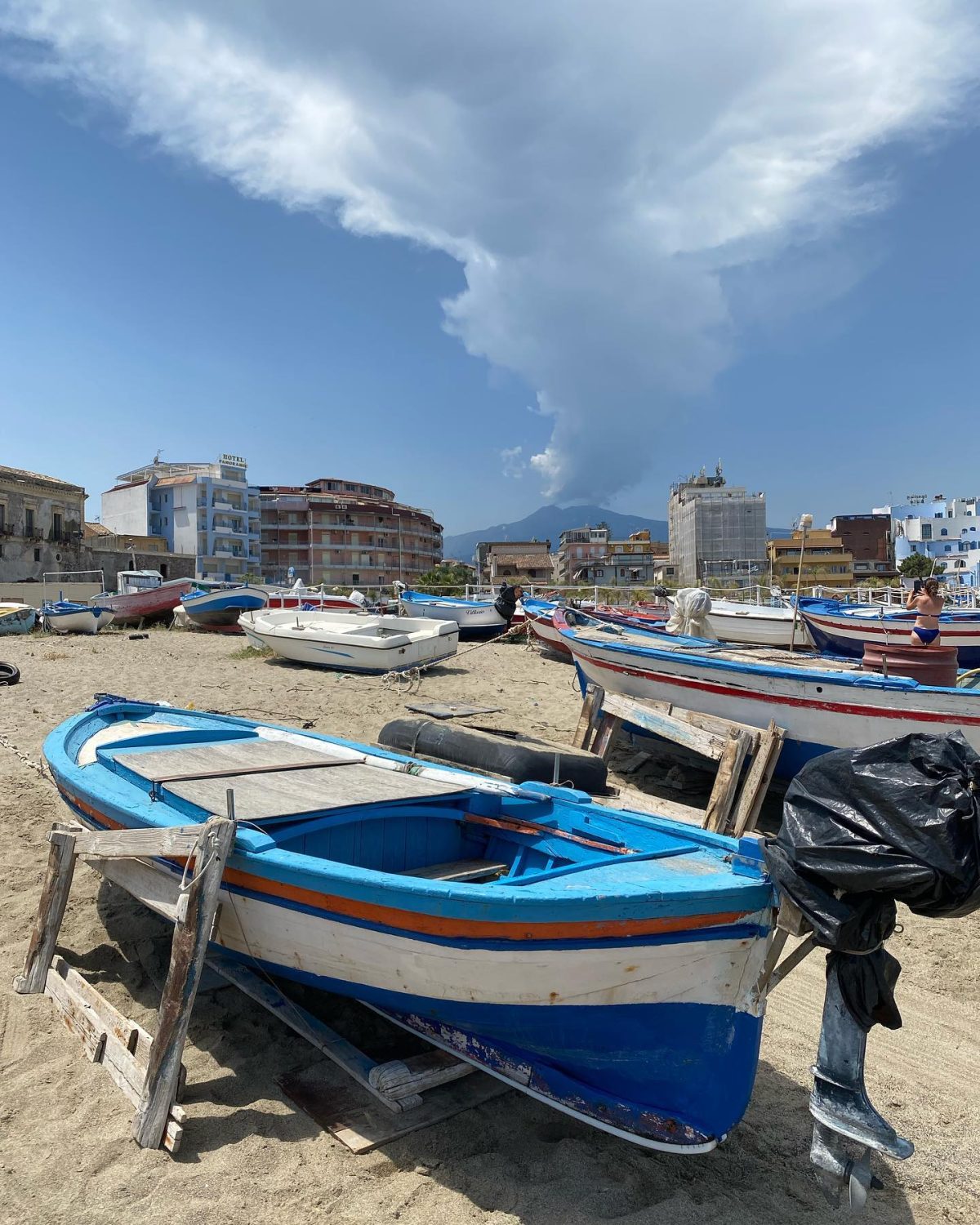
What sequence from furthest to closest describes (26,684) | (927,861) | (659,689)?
(26,684) → (659,689) → (927,861)

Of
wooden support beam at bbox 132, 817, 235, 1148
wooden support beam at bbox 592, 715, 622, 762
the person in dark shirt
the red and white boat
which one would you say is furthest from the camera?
the red and white boat

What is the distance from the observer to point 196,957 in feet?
10.5

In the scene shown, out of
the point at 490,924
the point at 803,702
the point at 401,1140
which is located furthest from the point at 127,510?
the point at 490,924

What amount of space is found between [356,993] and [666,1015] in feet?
4.29

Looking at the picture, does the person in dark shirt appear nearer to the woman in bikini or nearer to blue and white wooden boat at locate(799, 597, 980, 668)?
blue and white wooden boat at locate(799, 597, 980, 668)

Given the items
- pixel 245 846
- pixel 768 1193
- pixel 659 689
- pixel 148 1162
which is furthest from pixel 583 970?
pixel 659 689

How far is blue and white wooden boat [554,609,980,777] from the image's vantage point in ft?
20.9

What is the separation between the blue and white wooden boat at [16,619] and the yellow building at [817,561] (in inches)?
2485

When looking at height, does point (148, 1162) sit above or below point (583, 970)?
below

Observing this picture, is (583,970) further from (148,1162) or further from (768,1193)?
(148,1162)

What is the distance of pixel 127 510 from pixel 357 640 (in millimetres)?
61107

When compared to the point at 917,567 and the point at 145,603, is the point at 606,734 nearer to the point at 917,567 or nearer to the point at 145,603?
the point at 145,603

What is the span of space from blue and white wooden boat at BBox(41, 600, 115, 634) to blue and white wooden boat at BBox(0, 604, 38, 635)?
439 millimetres

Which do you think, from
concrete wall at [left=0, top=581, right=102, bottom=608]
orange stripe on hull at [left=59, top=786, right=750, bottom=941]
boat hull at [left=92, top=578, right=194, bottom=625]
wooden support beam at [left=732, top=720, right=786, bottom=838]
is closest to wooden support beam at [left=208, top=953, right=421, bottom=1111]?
orange stripe on hull at [left=59, top=786, right=750, bottom=941]
